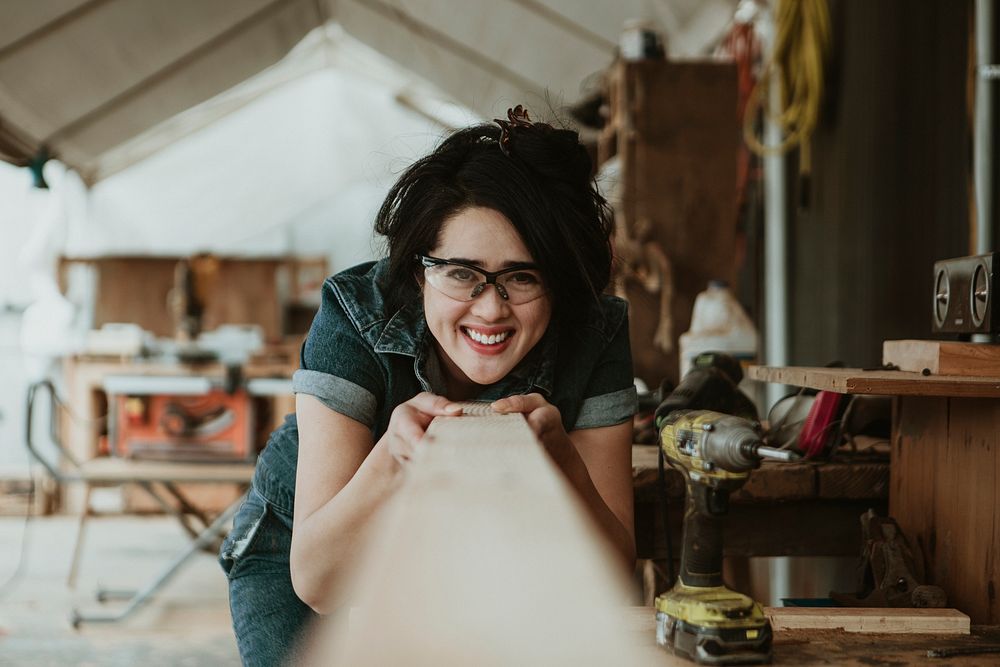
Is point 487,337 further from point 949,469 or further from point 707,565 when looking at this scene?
point 949,469

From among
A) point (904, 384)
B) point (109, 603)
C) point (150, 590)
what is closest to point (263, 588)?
point (904, 384)

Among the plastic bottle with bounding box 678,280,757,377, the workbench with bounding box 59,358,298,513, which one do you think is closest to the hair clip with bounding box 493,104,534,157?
the plastic bottle with bounding box 678,280,757,377

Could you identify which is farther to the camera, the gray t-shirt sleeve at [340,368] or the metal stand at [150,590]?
the metal stand at [150,590]

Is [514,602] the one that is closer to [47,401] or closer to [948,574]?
[948,574]

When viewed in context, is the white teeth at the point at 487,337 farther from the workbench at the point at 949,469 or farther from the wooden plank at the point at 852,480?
the wooden plank at the point at 852,480

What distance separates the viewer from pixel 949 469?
150 cm

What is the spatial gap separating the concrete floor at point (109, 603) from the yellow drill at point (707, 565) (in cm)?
293

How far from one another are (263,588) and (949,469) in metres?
1.06

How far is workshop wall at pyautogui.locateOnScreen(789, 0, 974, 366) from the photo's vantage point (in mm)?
2662

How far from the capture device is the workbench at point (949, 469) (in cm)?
135

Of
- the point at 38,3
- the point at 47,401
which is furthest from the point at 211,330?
the point at 38,3

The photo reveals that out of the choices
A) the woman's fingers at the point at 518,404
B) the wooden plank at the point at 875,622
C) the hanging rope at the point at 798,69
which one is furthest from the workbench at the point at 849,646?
the hanging rope at the point at 798,69

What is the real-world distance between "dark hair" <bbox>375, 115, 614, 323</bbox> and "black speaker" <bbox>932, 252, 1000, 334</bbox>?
0.54 m

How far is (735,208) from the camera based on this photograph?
12.0 feet
